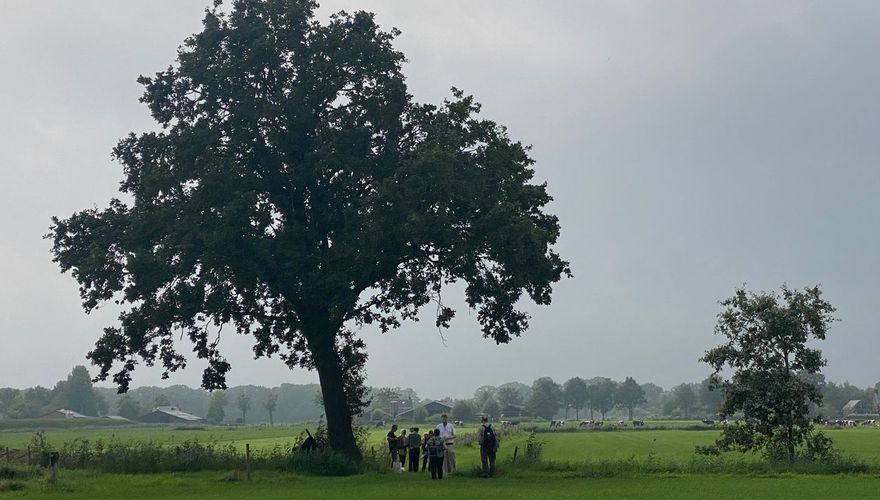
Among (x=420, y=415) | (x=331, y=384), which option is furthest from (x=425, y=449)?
(x=420, y=415)

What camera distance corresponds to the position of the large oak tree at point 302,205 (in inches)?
1205

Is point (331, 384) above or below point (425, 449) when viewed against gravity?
above

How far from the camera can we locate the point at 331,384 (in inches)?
1367

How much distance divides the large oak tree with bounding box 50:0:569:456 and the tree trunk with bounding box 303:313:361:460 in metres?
0.06

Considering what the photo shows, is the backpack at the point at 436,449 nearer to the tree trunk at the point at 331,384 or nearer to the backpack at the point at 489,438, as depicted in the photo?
the backpack at the point at 489,438

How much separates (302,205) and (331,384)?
7.07 m

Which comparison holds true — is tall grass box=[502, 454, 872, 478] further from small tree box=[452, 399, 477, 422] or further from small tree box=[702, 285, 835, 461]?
small tree box=[452, 399, 477, 422]

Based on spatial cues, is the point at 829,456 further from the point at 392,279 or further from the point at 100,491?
the point at 100,491

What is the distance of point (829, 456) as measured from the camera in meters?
32.0

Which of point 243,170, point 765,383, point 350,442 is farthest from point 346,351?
point 765,383

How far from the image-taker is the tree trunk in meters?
33.7

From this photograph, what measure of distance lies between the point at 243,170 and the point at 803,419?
77.4 feet

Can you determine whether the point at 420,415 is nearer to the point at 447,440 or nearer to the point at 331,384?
the point at 331,384

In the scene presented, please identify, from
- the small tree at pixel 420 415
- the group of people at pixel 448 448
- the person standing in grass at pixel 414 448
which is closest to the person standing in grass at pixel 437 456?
the group of people at pixel 448 448
